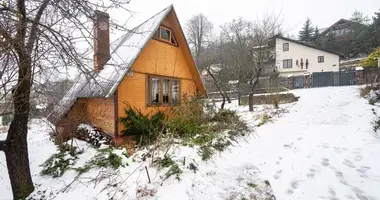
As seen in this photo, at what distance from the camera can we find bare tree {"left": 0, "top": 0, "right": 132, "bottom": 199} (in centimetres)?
285

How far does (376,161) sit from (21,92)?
24.8ft

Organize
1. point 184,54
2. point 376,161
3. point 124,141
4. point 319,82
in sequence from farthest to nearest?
point 319,82 < point 184,54 < point 124,141 < point 376,161

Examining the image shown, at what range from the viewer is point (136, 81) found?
770cm

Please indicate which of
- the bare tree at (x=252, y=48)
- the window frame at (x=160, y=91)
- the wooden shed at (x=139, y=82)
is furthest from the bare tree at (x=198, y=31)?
the window frame at (x=160, y=91)

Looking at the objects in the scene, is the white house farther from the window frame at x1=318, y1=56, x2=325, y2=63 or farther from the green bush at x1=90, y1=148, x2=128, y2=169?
the green bush at x1=90, y1=148, x2=128, y2=169

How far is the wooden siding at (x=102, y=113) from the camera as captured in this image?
23.7ft

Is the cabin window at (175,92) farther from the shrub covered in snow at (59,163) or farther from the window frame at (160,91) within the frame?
the shrub covered in snow at (59,163)

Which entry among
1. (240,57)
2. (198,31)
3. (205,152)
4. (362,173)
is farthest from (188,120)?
(198,31)

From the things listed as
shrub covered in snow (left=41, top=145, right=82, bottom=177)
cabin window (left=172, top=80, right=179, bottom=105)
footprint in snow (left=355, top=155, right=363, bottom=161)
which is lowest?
shrub covered in snow (left=41, top=145, right=82, bottom=177)

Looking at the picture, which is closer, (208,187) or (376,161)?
(208,187)

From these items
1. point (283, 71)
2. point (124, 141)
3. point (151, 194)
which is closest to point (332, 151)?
point (151, 194)

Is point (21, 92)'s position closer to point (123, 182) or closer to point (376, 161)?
point (123, 182)

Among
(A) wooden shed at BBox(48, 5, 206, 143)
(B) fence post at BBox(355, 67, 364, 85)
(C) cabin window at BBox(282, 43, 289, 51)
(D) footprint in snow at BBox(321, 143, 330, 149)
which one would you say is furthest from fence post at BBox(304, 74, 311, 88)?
(D) footprint in snow at BBox(321, 143, 330, 149)

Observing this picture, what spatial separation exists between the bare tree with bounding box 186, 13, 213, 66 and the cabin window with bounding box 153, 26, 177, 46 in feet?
78.5
